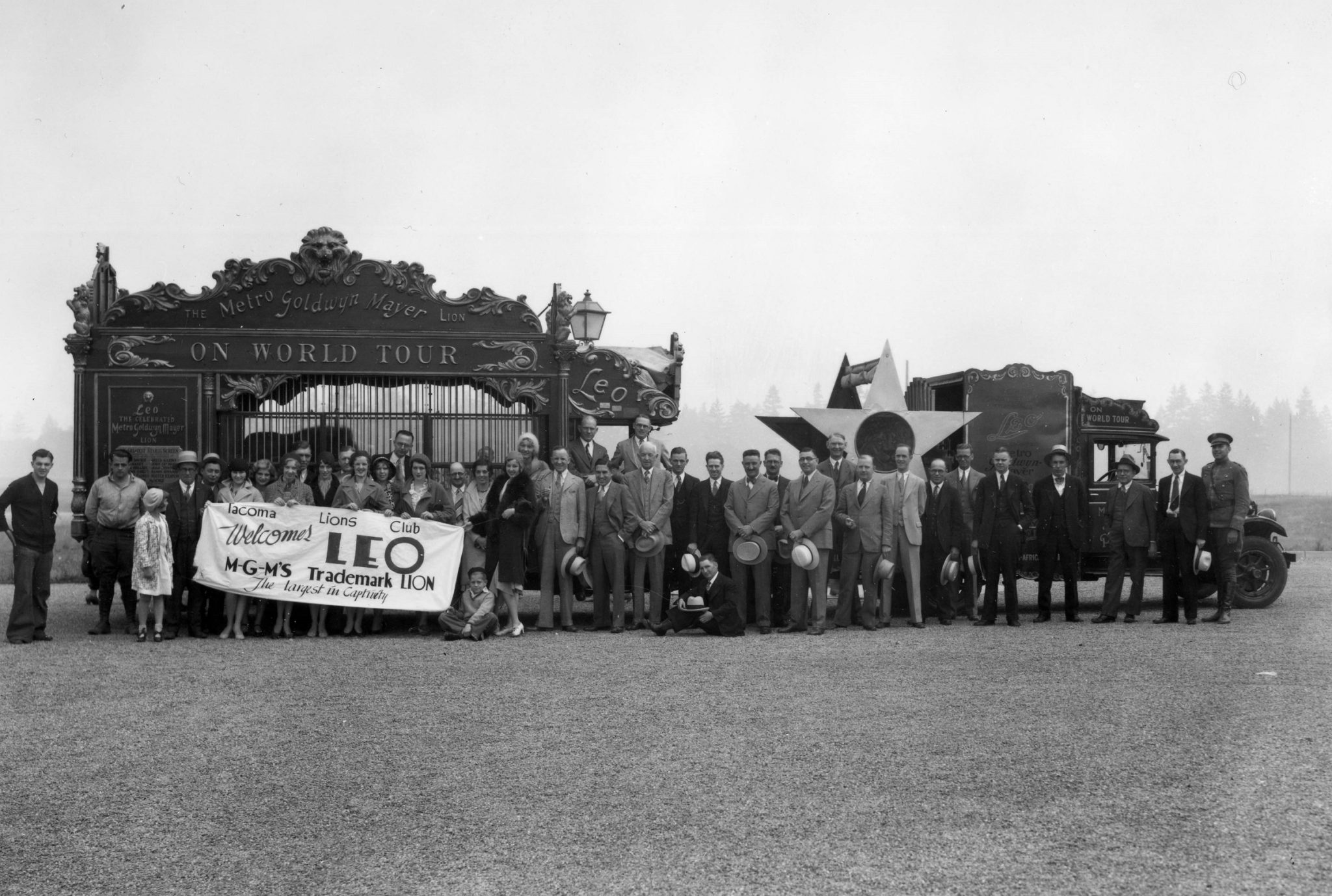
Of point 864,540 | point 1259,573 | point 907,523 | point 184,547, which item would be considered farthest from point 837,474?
point 184,547

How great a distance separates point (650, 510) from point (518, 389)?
3305mm

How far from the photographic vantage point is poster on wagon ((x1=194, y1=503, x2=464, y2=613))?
38.7 feet

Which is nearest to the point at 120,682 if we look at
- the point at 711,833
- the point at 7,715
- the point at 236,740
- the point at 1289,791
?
the point at 7,715

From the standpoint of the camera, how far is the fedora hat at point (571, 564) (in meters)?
12.2

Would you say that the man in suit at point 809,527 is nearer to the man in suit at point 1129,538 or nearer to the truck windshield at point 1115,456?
the man in suit at point 1129,538

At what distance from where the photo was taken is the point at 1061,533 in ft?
42.5

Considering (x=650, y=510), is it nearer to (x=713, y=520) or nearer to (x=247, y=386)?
(x=713, y=520)

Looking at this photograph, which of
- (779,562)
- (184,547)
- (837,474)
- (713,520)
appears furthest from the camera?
(837,474)

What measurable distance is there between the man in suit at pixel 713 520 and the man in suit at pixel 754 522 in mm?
60

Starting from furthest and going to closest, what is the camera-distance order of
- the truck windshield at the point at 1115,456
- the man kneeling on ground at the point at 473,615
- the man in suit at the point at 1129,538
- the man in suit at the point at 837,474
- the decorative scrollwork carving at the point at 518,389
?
the truck windshield at the point at 1115,456, the decorative scrollwork carving at the point at 518,389, the man in suit at the point at 837,474, the man in suit at the point at 1129,538, the man kneeling on ground at the point at 473,615

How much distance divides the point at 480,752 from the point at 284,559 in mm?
6047

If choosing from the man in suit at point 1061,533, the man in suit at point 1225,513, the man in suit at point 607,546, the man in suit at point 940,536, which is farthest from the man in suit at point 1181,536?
the man in suit at point 607,546

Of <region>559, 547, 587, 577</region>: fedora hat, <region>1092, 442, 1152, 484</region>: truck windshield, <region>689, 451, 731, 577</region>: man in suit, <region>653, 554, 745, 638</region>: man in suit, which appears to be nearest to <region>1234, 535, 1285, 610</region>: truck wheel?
<region>1092, 442, 1152, 484</region>: truck windshield

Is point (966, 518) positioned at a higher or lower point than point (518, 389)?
lower
